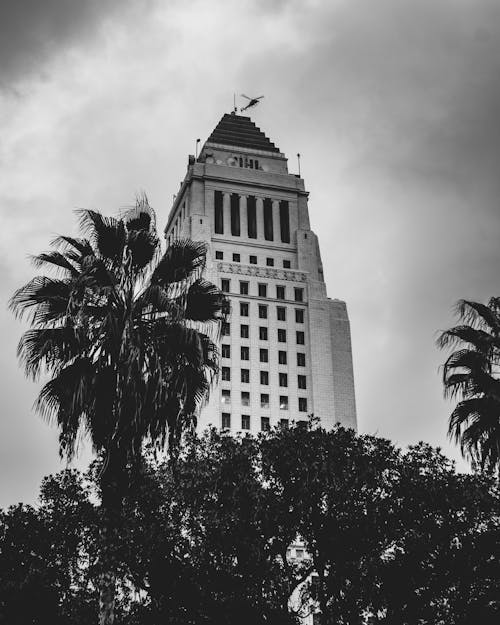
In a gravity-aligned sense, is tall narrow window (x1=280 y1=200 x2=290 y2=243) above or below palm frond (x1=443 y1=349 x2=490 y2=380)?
above

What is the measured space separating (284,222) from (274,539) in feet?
262

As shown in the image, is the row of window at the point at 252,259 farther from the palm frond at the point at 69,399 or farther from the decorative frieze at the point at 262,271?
the palm frond at the point at 69,399

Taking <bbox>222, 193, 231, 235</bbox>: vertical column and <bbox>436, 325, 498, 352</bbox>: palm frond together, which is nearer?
<bbox>436, 325, 498, 352</bbox>: palm frond

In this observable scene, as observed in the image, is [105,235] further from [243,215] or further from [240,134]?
[240,134]

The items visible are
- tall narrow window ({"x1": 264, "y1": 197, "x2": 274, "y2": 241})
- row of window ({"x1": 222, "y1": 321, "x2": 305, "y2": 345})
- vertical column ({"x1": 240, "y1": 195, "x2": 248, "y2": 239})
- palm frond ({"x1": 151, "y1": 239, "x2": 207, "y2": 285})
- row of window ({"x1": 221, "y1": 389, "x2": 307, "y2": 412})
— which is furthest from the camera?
tall narrow window ({"x1": 264, "y1": 197, "x2": 274, "y2": 241})

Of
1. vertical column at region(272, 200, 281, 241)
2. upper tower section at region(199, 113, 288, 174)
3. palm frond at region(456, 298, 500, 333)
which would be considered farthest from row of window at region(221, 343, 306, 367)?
palm frond at region(456, 298, 500, 333)

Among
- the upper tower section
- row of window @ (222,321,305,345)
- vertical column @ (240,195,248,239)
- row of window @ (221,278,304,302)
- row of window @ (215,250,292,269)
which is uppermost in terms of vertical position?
the upper tower section

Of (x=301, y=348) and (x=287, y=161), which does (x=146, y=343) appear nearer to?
(x=301, y=348)

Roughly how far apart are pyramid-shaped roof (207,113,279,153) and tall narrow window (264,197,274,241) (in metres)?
9.65

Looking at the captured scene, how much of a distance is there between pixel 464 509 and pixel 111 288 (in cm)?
1106

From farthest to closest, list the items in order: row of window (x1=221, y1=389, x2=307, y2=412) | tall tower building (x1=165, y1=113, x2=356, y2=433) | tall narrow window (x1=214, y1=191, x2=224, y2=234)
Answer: tall narrow window (x1=214, y1=191, x2=224, y2=234) < tall tower building (x1=165, y1=113, x2=356, y2=433) < row of window (x1=221, y1=389, x2=307, y2=412)

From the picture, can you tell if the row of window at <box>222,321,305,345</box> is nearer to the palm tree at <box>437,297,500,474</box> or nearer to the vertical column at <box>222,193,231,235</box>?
the vertical column at <box>222,193,231,235</box>

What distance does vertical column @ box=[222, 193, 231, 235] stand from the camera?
98.6 m

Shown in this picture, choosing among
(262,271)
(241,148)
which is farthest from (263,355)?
(241,148)
